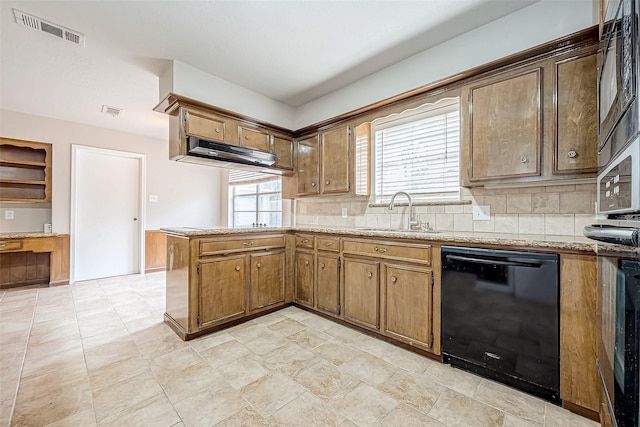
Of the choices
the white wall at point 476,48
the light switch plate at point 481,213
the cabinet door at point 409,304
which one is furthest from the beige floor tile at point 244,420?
the white wall at point 476,48

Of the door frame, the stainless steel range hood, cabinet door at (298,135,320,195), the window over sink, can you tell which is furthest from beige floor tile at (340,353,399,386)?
the door frame

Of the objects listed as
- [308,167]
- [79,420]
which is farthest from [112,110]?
[79,420]

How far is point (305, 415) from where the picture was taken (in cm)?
151

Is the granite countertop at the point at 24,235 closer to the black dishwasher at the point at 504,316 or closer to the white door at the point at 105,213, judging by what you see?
the white door at the point at 105,213

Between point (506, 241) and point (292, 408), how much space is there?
1.62 metres

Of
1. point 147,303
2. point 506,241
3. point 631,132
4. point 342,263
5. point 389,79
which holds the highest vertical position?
point 389,79

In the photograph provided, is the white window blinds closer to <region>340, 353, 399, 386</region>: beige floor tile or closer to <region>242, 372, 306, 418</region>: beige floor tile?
<region>340, 353, 399, 386</region>: beige floor tile

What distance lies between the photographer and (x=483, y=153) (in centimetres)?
206

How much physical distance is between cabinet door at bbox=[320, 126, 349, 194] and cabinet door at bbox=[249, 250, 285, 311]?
0.98m

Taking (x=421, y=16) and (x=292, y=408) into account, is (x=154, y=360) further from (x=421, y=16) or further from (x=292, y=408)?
(x=421, y=16)

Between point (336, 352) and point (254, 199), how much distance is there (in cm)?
394

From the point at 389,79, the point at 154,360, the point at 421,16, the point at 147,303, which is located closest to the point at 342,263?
the point at 154,360

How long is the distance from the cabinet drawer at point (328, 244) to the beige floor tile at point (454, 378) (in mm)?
1276

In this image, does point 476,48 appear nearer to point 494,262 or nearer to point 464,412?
point 494,262
